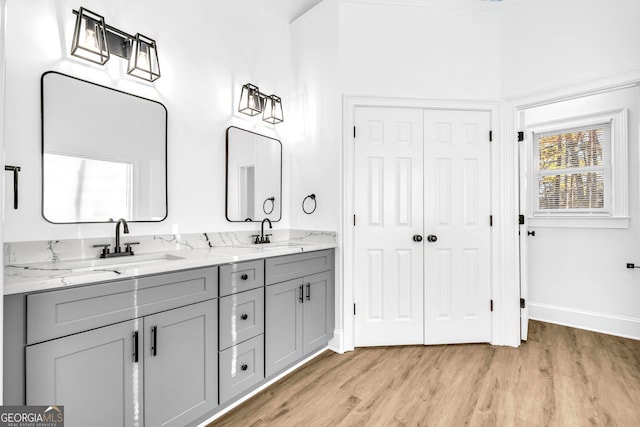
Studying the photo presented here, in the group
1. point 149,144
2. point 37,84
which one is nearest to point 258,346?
point 149,144

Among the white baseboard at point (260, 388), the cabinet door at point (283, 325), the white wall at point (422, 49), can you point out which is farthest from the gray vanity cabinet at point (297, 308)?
the white wall at point (422, 49)

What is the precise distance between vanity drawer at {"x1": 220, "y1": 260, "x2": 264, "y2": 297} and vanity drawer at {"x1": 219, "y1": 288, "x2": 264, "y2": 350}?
4 cm

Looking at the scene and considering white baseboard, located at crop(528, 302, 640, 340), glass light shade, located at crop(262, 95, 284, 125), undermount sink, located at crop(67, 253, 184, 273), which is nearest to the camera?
undermount sink, located at crop(67, 253, 184, 273)

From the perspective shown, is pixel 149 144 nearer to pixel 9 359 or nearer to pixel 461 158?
pixel 9 359

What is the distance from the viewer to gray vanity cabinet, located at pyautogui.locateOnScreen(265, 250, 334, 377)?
7.12 ft

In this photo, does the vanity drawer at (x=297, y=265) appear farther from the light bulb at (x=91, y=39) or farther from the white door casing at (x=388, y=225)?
the light bulb at (x=91, y=39)

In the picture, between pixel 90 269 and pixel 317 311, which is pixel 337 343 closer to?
pixel 317 311

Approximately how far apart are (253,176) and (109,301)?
1644 millimetres

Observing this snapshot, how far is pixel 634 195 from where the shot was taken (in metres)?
3.03

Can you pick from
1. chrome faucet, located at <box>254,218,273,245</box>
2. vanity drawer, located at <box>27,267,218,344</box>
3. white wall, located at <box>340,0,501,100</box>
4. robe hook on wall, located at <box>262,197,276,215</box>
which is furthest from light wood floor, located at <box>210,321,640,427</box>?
white wall, located at <box>340,0,501,100</box>

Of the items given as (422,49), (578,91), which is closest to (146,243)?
(422,49)

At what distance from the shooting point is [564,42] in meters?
2.57

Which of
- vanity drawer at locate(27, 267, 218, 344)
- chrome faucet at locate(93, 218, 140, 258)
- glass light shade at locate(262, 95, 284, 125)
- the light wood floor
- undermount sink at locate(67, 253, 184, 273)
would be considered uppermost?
glass light shade at locate(262, 95, 284, 125)

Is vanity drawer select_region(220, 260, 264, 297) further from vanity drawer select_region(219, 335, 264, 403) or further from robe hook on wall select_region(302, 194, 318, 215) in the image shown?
robe hook on wall select_region(302, 194, 318, 215)
